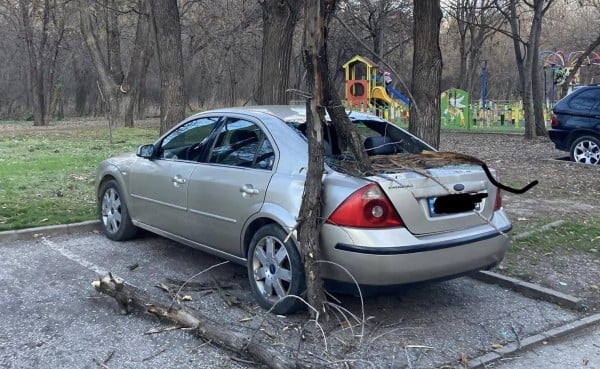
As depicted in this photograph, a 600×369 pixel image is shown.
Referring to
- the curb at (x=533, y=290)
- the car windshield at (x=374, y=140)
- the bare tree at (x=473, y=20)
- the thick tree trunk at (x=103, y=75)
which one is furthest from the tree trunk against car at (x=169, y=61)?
the bare tree at (x=473, y=20)

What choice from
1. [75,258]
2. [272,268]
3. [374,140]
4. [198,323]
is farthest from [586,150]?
[198,323]

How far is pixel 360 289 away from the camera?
15.5 ft

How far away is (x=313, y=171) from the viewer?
15.7ft

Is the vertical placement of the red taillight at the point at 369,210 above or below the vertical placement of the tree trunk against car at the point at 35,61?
below

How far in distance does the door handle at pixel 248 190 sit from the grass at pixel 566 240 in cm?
321

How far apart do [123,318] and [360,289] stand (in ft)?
5.95

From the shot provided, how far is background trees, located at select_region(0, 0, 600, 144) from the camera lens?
2097 centimetres

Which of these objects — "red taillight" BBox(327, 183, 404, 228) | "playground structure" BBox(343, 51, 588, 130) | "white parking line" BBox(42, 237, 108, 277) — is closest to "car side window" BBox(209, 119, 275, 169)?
"red taillight" BBox(327, 183, 404, 228)

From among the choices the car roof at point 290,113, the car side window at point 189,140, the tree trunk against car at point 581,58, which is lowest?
the car side window at point 189,140

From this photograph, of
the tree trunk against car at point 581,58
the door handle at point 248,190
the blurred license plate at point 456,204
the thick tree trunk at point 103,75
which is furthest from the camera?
the thick tree trunk at point 103,75

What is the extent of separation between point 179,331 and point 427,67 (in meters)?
5.20

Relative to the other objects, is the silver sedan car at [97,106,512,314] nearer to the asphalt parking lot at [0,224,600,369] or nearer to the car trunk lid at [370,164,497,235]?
the car trunk lid at [370,164,497,235]

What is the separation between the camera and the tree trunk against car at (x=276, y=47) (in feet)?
39.2

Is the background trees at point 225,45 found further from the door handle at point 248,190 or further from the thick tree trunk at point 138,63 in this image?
the door handle at point 248,190
